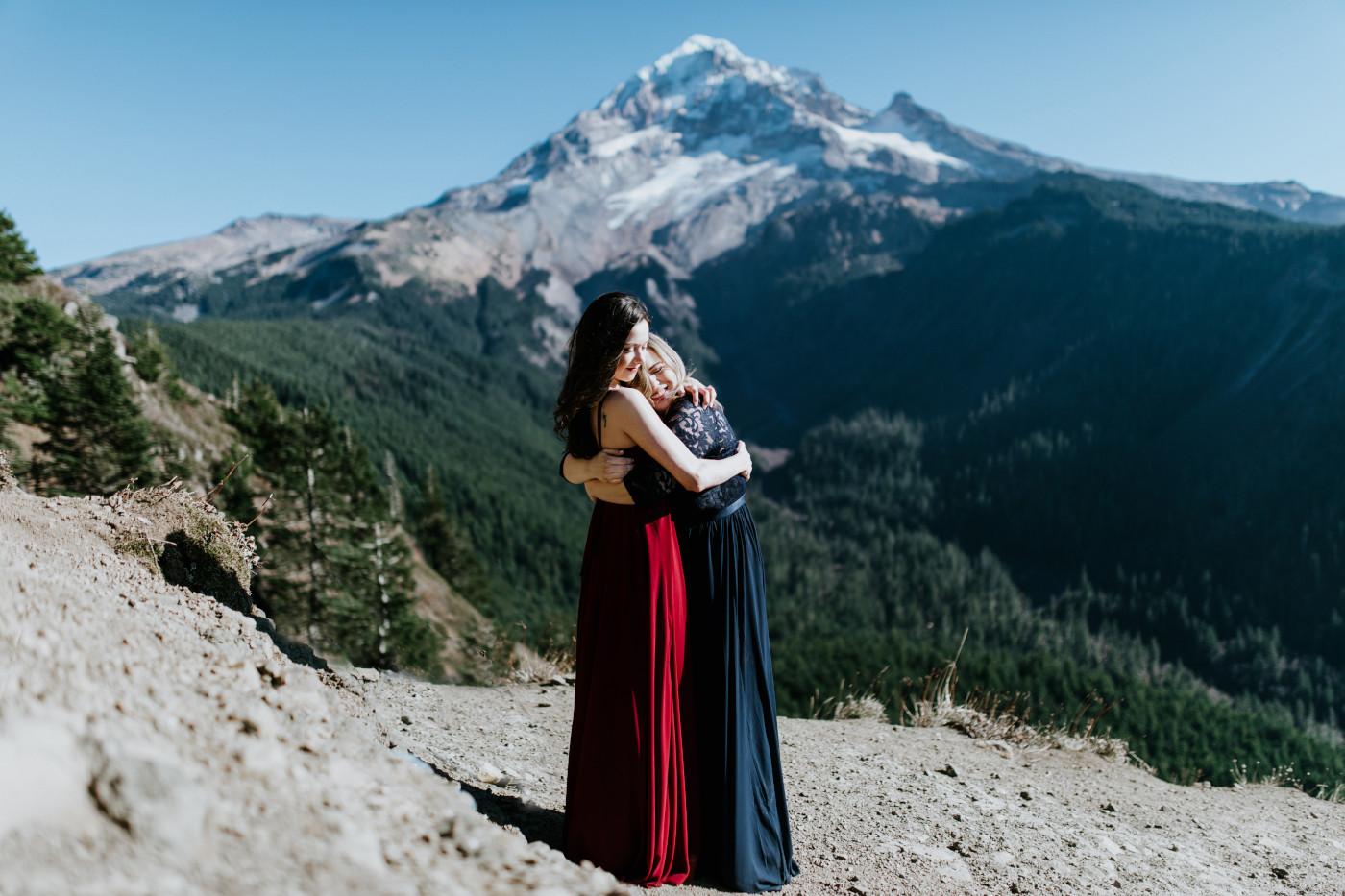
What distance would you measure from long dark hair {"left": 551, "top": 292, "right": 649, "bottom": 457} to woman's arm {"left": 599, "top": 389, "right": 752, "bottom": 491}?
130mm

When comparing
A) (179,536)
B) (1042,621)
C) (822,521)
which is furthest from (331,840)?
(822,521)

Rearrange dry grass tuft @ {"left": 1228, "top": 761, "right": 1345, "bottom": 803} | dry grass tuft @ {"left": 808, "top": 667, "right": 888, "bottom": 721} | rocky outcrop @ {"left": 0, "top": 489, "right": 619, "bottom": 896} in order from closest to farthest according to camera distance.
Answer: rocky outcrop @ {"left": 0, "top": 489, "right": 619, "bottom": 896}
dry grass tuft @ {"left": 1228, "top": 761, "right": 1345, "bottom": 803}
dry grass tuft @ {"left": 808, "top": 667, "right": 888, "bottom": 721}

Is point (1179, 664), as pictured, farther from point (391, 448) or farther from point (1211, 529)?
point (391, 448)

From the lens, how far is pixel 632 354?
143 inches

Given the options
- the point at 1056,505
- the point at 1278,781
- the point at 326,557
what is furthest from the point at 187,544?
the point at 1056,505

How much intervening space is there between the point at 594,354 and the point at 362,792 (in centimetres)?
208

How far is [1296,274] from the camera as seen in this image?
170 m

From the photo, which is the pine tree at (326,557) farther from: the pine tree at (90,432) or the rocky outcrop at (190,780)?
the rocky outcrop at (190,780)

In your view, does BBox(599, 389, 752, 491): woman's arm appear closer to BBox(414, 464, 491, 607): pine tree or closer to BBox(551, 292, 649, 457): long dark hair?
BBox(551, 292, 649, 457): long dark hair

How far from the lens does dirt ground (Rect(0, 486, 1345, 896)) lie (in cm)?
173

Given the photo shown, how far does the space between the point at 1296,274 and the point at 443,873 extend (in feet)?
739

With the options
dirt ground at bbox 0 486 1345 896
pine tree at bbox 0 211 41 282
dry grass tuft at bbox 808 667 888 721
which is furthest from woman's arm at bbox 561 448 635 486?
pine tree at bbox 0 211 41 282

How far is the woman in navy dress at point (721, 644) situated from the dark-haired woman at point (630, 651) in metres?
0.09

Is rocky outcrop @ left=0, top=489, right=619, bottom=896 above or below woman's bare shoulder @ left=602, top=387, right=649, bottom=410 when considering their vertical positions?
below
